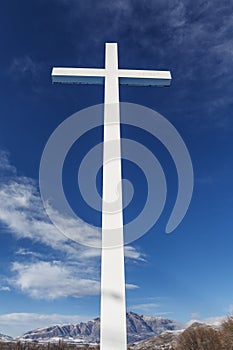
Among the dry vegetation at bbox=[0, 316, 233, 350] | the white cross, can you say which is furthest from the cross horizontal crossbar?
the dry vegetation at bbox=[0, 316, 233, 350]

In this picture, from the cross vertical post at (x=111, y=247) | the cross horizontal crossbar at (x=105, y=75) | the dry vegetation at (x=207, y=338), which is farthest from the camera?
the dry vegetation at (x=207, y=338)

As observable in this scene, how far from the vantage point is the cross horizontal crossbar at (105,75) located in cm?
677

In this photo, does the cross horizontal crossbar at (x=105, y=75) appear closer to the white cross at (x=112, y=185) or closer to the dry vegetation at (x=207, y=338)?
the white cross at (x=112, y=185)

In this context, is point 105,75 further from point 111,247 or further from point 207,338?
point 207,338

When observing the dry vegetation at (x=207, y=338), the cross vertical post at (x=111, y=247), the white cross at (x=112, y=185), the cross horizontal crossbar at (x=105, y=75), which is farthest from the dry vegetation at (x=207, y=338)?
the cross vertical post at (x=111, y=247)

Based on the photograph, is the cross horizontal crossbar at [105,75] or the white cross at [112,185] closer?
the white cross at [112,185]

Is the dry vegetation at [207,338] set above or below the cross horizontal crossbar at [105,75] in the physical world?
below

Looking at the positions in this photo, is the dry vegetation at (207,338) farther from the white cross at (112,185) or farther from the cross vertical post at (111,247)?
the cross vertical post at (111,247)

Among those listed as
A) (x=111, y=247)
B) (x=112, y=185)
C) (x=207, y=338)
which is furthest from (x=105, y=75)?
(x=207, y=338)

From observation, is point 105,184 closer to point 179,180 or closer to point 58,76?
point 179,180

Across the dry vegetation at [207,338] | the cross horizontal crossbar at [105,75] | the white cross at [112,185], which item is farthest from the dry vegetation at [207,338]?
the white cross at [112,185]

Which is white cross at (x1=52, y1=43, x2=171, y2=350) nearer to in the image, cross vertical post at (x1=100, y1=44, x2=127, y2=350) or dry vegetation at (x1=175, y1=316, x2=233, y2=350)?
cross vertical post at (x1=100, y1=44, x2=127, y2=350)

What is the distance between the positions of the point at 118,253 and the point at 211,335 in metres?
57.8

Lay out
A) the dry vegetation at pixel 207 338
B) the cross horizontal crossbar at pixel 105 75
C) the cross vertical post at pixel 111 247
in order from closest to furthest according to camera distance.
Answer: the cross vertical post at pixel 111 247 → the cross horizontal crossbar at pixel 105 75 → the dry vegetation at pixel 207 338
